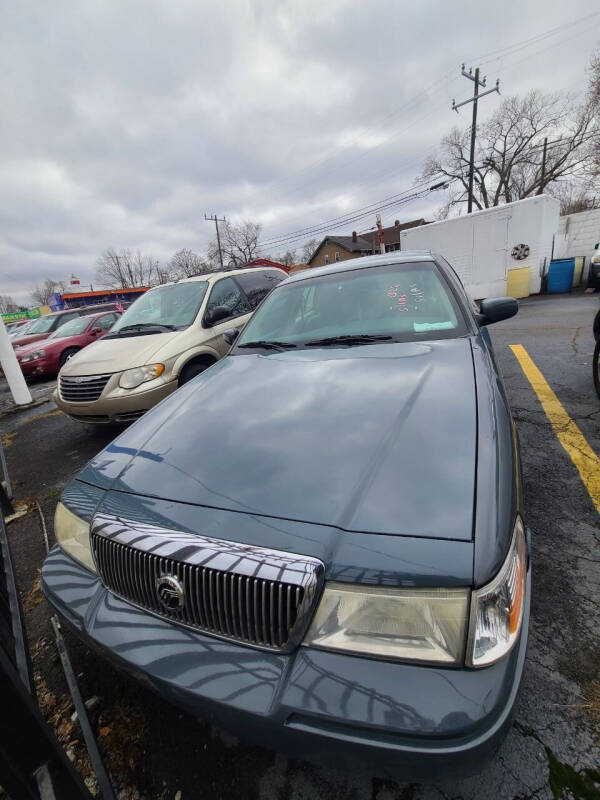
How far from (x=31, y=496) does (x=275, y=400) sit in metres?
→ 3.05

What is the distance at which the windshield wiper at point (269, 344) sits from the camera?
2.43m

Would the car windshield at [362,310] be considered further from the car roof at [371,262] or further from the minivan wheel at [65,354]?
the minivan wheel at [65,354]

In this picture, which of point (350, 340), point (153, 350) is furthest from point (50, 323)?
point (350, 340)

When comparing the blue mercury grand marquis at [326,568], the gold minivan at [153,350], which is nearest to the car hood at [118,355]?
the gold minivan at [153,350]

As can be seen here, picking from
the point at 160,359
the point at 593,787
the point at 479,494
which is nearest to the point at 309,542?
the point at 479,494

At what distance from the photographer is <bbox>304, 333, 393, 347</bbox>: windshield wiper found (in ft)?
7.20

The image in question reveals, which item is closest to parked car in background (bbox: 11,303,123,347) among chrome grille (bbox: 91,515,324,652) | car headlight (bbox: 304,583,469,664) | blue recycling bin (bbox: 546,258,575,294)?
chrome grille (bbox: 91,515,324,652)

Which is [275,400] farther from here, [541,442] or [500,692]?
[541,442]

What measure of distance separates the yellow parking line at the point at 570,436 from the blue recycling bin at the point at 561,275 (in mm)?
10104

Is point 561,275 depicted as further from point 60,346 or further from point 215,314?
point 60,346

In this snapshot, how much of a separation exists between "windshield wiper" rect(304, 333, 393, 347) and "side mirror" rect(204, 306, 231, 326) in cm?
249

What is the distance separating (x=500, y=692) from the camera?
853 millimetres

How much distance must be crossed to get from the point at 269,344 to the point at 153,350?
2.04 meters

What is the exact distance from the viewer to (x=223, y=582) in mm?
1044
